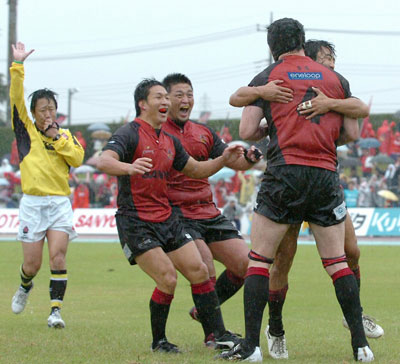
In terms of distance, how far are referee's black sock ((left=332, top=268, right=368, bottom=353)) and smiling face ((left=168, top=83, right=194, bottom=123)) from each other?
7.73ft

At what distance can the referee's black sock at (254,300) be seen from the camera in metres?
5.64

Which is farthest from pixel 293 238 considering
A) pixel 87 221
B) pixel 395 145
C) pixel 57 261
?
pixel 395 145

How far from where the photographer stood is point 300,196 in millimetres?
5656

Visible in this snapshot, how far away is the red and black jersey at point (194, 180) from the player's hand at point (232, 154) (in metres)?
0.71

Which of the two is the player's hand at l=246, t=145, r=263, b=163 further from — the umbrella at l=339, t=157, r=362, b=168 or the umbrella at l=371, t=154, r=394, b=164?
the umbrella at l=339, t=157, r=362, b=168

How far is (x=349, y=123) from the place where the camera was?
5.84 meters

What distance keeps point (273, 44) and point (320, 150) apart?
33.5 inches

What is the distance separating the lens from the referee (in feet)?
26.9

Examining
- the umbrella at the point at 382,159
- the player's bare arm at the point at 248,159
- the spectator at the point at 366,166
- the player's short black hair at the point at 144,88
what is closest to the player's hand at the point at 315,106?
the player's bare arm at the point at 248,159

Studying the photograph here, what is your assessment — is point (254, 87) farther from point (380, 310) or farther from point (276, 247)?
point (380, 310)

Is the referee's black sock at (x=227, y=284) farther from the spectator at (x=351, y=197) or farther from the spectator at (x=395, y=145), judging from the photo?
the spectator at (x=395, y=145)

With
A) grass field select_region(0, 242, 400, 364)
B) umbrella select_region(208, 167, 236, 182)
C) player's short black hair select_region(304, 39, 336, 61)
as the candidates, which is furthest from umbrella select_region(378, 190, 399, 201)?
player's short black hair select_region(304, 39, 336, 61)

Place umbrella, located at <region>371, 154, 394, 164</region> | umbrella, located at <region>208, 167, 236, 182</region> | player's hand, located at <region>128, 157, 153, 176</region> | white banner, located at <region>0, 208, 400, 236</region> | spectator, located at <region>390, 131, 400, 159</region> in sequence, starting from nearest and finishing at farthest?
player's hand, located at <region>128, 157, 153, 176</region>, white banner, located at <region>0, 208, 400, 236</region>, umbrella, located at <region>371, 154, 394, 164</region>, umbrella, located at <region>208, 167, 236, 182</region>, spectator, located at <region>390, 131, 400, 159</region>

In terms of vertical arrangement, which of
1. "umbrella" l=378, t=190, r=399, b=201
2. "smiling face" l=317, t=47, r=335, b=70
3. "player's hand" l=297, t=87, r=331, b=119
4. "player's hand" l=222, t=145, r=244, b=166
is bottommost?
"umbrella" l=378, t=190, r=399, b=201
